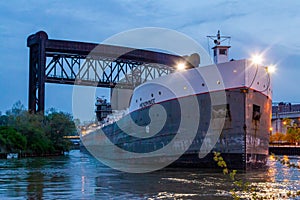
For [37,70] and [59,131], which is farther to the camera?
[59,131]

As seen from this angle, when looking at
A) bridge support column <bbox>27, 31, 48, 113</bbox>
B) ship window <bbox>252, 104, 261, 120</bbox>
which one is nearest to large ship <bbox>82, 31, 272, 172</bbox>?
ship window <bbox>252, 104, 261, 120</bbox>

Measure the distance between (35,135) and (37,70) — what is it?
38.9 ft

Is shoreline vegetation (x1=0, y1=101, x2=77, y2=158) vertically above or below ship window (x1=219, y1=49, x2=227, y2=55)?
below

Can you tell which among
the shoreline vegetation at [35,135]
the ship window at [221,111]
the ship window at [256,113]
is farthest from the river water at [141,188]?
the shoreline vegetation at [35,135]

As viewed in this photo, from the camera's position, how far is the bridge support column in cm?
6331

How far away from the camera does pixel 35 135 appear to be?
71562 mm

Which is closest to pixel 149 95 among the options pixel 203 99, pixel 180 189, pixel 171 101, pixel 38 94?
pixel 171 101

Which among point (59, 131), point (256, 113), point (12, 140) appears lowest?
point (12, 140)

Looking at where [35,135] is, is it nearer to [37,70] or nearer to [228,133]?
[37,70]

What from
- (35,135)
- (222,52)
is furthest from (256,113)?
(35,135)

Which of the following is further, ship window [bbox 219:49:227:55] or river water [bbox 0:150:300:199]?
ship window [bbox 219:49:227:55]

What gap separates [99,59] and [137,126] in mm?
34054

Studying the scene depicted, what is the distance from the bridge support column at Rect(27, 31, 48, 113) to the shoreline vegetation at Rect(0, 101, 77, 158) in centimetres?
225

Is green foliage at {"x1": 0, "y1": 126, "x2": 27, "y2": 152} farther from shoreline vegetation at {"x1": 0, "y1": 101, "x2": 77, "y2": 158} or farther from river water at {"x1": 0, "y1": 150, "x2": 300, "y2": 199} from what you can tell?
river water at {"x1": 0, "y1": 150, "x2": 300, "y2": 199}
